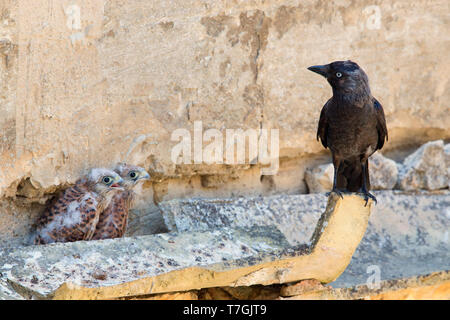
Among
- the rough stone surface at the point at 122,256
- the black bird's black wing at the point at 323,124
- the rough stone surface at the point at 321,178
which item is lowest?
the rough stone surface at the point at 122,256

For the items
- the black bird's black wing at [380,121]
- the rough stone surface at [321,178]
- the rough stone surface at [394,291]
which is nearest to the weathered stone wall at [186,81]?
the rough stone surface at [321,178]

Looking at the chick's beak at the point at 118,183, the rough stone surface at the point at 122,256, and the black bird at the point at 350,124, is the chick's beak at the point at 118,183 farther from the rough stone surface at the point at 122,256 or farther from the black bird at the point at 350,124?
the black bird at the point at 350,124

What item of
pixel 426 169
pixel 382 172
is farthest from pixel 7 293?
pixel 426 169

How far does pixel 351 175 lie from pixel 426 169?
37.3 inches

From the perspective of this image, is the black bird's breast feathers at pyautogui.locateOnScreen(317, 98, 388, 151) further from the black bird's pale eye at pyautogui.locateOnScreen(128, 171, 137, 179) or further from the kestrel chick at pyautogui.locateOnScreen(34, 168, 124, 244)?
the kestrel chick at pyautogui.locateOnScreen(34, 168, 124, 244)

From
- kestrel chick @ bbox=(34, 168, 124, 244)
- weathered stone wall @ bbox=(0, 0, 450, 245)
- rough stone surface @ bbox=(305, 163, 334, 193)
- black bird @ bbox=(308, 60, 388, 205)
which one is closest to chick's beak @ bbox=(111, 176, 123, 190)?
kestrel chick @ bbox=(34, 168, 124, 244)

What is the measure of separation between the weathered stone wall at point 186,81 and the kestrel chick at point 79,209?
0.11 metres

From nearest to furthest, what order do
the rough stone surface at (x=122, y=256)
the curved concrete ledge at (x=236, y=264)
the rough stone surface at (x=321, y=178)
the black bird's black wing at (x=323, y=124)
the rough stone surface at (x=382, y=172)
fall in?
the curved concrete ledge at (x=236, y=264) → the rough stone surface at (x=122, y=256) → the black bird's black wing at (x=323, y=124) → the rough stone surface at (x=321, y=178) → the rough stone surface at (x=382, y=172)

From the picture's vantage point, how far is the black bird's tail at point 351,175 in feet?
15.7

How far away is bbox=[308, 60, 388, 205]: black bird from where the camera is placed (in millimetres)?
4359

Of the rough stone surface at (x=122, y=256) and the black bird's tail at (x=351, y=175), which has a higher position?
the black bird's tail at (x=351, y=175)

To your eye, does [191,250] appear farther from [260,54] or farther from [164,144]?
[260,54]

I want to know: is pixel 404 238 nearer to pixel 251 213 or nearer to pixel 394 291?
pixel 394 291

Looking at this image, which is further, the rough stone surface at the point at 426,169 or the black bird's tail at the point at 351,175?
the rough stone surface at the point at 426,169
